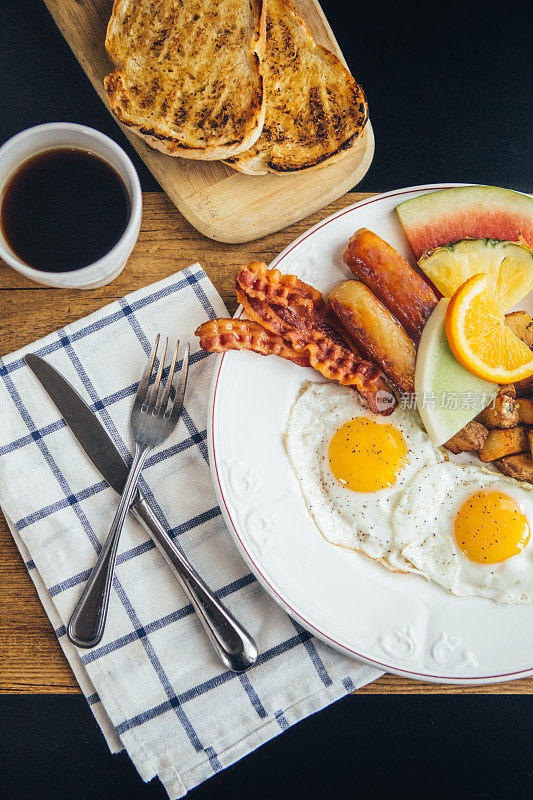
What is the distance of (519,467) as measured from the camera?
1.75 meters

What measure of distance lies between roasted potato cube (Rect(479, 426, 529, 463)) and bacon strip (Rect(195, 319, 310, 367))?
1.98ft

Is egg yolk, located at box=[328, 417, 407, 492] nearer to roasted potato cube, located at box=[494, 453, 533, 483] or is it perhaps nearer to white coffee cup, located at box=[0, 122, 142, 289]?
roasted potato cube, located at box=[494, 453, 533, 483]

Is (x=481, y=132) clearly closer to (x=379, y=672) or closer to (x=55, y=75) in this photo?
(x=55, y=75)

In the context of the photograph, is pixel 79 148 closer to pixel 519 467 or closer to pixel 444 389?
pixel 444 389

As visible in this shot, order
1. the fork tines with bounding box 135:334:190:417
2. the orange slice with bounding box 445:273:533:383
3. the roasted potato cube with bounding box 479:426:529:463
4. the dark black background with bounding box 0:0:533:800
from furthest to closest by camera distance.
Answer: the dark black background with bounding box 0:0:533:800
the fork tines with bounding box 135:334:190:417
the roasted potato cube with bounding box 479:426:529:463
the orange slice with bounding box 445:273:533:383

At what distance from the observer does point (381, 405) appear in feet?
5.86

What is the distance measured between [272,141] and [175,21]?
0.47m

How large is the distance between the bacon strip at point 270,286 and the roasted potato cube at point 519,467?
75cm

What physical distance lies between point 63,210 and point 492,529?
1594 millimetres

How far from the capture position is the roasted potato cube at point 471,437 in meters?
1.74

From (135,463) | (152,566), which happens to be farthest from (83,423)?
(152,566)

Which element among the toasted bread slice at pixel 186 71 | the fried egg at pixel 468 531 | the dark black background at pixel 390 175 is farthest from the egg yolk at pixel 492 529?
the toasted bread slice at pixel 186 71

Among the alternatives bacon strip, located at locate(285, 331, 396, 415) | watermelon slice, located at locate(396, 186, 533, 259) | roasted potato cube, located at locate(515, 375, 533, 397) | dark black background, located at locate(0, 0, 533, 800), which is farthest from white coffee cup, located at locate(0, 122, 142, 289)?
roasted potato cube, located at locate(515, 375, 533, 397)

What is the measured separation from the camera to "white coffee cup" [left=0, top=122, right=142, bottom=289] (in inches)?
65.6
